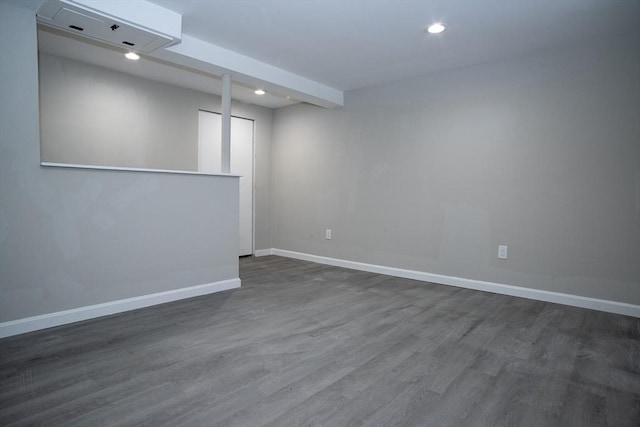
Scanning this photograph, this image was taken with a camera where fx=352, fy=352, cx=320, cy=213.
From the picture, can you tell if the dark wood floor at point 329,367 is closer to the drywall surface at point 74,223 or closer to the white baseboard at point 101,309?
the white baseboard at point 101,309

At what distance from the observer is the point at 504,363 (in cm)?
198

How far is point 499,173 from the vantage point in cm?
342

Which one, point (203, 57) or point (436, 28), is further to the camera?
point (203, 57)

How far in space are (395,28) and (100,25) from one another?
7.14ft

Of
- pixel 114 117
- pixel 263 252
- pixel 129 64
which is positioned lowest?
pixel 263 252

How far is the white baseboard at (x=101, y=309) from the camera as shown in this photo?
2.29 m

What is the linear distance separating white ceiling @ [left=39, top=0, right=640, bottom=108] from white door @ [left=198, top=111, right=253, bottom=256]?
985mm

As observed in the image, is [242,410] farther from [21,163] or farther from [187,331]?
[21,163]

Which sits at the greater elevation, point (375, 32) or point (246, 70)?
point (375, 32)

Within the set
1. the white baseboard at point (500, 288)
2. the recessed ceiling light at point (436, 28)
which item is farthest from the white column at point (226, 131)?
the white baseboard at point (500, 288)

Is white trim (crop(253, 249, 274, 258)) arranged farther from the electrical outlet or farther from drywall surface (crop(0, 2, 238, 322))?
the electrical outlet

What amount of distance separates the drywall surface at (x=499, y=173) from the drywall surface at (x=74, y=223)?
2045 mm

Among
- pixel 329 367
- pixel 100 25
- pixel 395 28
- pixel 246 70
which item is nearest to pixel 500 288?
pixel 329 367

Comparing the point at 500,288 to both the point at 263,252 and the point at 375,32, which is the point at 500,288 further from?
the point at 263,252
